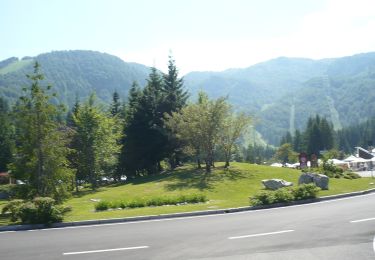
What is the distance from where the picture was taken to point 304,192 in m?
22.2

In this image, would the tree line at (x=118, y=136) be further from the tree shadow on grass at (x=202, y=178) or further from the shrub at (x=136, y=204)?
the shrub at (x=136, y=204)

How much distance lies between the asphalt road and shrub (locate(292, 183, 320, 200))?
3.79 meters

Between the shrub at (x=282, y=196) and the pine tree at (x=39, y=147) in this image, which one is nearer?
the shrub at (x=282, y=196)

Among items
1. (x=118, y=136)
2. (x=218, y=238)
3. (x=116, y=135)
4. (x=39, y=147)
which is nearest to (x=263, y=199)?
(x=218, y=238)

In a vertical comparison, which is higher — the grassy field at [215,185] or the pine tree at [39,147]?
the pine tree at [39,147]

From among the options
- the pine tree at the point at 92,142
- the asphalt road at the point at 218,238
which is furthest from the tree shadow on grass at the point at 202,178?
the asphalt road at the point at 218,238

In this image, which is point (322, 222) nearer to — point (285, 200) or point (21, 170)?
point (285, 200)

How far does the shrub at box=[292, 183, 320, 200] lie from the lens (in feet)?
71.9

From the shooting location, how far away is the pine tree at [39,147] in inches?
982

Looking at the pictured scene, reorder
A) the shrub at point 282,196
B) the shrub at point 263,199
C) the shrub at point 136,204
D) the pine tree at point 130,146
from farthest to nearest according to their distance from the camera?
the pine tree at point 130,146 < the shrub at point 136,204 < the shrub at point 282,196 < the shrub at point 263,199

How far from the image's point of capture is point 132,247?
470 inches

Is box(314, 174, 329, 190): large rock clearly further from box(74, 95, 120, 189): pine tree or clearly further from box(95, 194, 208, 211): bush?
box(74, 95, 120, 189): pine tree

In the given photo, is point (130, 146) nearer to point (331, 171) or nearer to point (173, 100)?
point (173, 100)

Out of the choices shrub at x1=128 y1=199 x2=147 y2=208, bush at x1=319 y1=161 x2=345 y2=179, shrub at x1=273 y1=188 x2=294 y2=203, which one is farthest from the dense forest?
shrub at x1=273 y1=188 x2=294 y2=203
